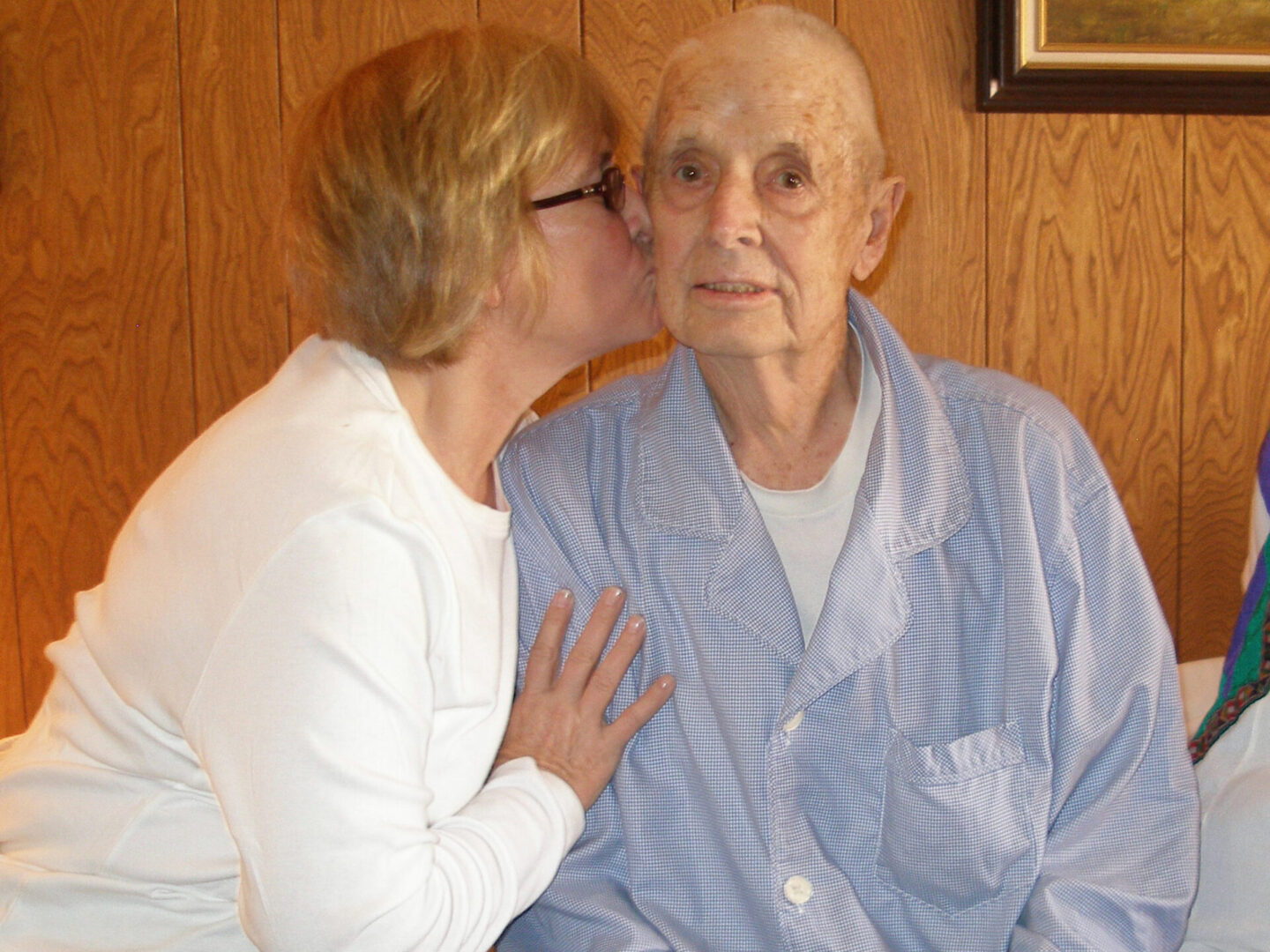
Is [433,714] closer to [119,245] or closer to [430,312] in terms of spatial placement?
[430,312]

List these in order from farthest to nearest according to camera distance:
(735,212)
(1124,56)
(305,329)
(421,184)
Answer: (305,329) → (1124,56) → (735,212) → (421,184)

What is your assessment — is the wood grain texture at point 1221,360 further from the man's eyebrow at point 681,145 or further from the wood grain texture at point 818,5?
the man's eyebrow at point 681,145

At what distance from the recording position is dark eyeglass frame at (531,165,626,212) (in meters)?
1.24

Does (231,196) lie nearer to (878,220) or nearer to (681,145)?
(681,145)

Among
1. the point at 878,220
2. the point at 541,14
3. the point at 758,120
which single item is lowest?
the point at 878,220

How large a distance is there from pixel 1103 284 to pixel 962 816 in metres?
1.04

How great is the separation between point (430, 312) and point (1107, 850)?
2.91 ft

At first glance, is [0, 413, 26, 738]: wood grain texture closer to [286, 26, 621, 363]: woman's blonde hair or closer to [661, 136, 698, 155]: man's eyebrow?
[286, 26, 621, 363]: woman's blonde hair

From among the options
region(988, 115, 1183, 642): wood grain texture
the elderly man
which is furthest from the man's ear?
region(988, 115, 1183, 642): wood grain texture

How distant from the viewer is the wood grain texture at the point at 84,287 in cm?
182

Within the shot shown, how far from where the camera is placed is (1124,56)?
1798 mm

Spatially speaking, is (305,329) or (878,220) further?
(305,329)

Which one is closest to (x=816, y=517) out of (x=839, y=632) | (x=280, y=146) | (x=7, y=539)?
(x=839, y=632)

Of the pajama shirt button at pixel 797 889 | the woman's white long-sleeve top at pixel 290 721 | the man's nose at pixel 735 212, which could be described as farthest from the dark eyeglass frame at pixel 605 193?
the pajama shirt button at pixel 797 889
